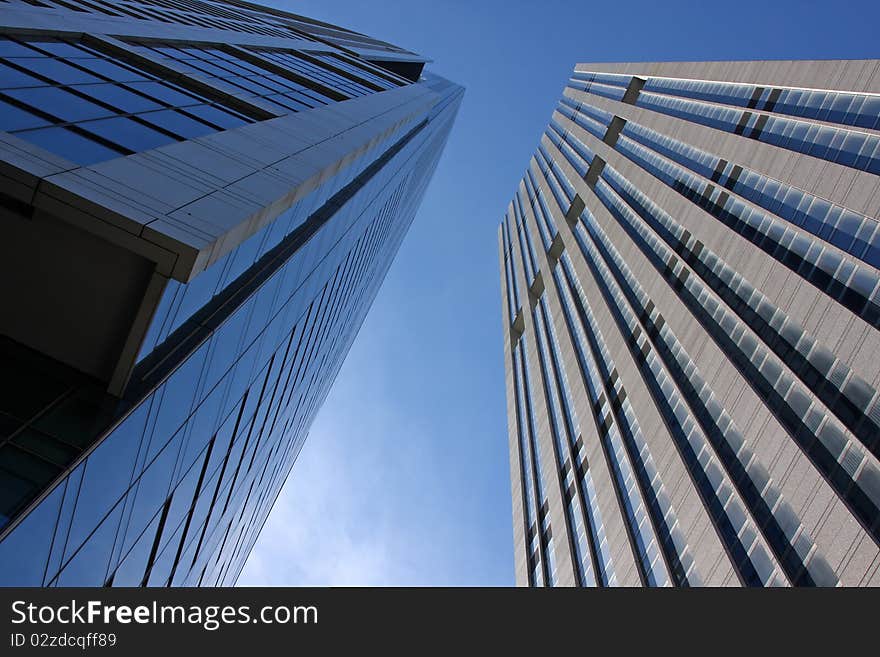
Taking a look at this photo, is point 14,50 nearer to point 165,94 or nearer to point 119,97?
point 119,97

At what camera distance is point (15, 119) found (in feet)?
42.7

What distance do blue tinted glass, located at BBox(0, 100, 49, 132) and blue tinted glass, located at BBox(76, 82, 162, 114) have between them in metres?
2.77

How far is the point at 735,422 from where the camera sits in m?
30.5

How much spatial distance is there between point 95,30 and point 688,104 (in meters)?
48.2

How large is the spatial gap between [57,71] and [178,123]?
273cm

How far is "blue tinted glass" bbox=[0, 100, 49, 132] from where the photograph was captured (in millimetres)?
12664

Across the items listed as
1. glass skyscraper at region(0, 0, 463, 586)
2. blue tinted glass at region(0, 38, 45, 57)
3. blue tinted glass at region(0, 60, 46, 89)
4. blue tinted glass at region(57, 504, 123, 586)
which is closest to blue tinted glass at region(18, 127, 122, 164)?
glass skyscraper at region(0, 0, 463, 586)

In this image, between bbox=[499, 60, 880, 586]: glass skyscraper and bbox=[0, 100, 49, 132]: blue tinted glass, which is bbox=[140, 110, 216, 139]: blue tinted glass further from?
bbox=[499, 60, 880, 586]: glass skyscraper

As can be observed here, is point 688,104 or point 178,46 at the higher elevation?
point 688,104

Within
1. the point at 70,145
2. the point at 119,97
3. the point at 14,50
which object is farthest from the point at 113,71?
the point at 70,145

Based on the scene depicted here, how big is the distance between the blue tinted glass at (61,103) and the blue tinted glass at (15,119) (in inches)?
23.9

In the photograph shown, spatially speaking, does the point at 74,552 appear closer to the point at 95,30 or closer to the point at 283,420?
the point at 95,30

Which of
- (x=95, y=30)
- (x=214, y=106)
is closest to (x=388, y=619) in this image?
(x=214, y=106)

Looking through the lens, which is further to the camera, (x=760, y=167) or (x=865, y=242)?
(x=760, y=167)
